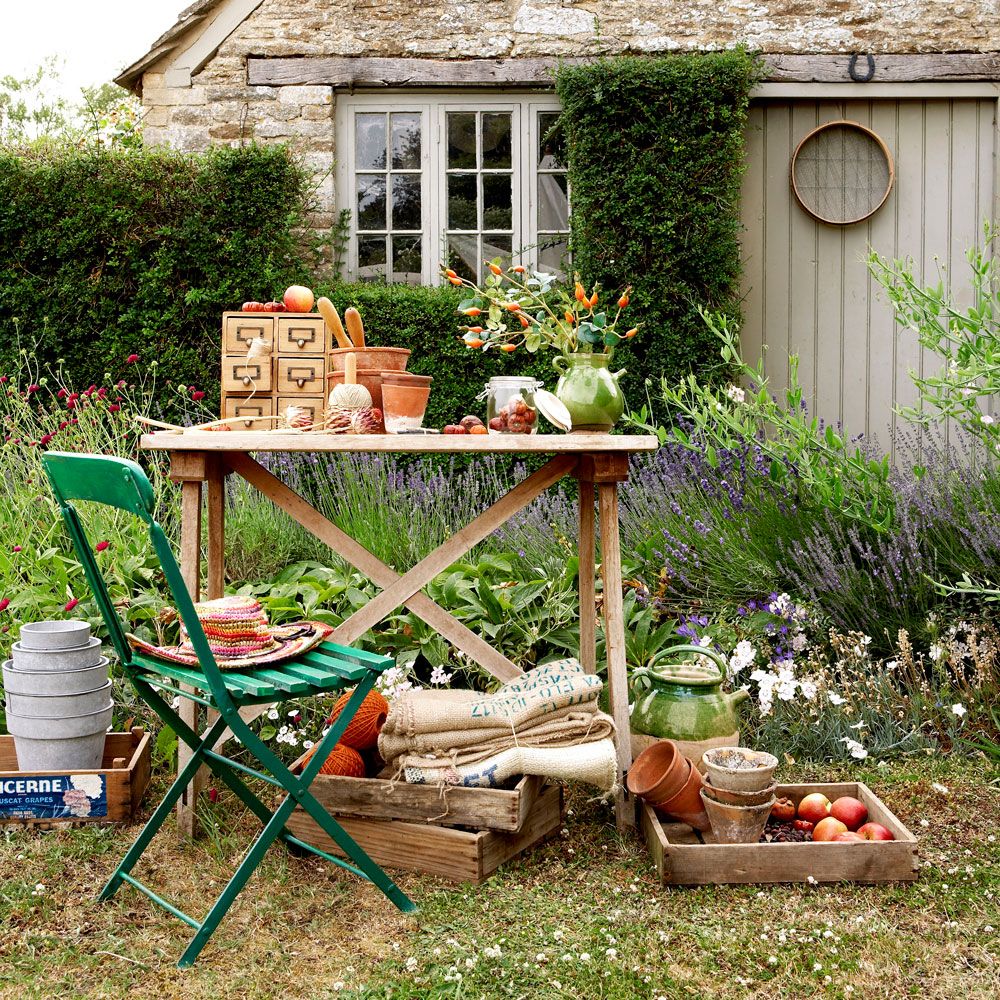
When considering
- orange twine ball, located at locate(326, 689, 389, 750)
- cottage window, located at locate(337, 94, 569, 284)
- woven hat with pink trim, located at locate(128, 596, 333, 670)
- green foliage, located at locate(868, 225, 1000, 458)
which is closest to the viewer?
woven hat with pink trim, located at locate(128, 596, 333, 670)

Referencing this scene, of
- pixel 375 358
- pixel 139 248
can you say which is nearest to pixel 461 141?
pixel 139 248

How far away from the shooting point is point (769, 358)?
22.4 ft

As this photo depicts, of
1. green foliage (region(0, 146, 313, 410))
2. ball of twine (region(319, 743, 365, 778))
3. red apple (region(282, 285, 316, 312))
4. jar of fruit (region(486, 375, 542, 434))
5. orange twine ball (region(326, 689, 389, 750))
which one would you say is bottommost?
ball of twine (region(319, 743, 365, 778))

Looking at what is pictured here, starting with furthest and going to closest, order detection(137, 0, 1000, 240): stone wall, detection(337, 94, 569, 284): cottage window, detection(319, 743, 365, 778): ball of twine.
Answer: detection(337, 94, 569, 284): cottage window, detection(137, 0, 1000, 240): stone wall, detection(319, 743, 365, 778): ball of twine

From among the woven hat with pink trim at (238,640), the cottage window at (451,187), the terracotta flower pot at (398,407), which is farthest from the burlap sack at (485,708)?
the cottage window at (451,187)

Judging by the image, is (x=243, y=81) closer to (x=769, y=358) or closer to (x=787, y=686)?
(x=769, y=358)

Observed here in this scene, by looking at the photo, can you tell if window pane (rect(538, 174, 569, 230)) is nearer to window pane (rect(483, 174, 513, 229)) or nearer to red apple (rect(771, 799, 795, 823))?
window pane (rect(483, 174, 513, 229))

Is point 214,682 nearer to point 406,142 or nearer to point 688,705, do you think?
point 688,705

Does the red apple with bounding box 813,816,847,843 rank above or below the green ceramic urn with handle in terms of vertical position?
below

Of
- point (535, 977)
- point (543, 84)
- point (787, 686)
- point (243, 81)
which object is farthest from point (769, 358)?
point (535, 977)

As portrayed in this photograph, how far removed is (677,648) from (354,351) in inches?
46.0

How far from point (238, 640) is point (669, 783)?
1100mm

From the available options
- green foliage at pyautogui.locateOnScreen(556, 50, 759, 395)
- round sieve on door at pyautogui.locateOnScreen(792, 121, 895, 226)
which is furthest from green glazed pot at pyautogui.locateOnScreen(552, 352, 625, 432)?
round sieve on door at pyautogui.locateOnScreen(792, 121, 895, 226)

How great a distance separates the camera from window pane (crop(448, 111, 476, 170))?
672 centimetres
